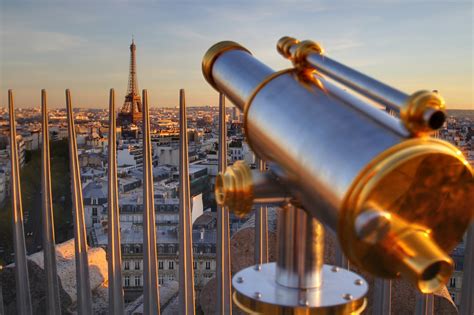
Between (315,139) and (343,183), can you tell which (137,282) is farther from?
(343,183)

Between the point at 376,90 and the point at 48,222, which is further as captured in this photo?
the point at 48,222

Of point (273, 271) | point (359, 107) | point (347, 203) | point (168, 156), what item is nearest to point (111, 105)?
point (273, 271)

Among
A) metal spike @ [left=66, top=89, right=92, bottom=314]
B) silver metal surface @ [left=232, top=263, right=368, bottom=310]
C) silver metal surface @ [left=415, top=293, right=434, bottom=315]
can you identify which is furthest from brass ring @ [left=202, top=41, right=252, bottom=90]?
silver metal surface @ [left=415, top=293, right=434, bottom=315]

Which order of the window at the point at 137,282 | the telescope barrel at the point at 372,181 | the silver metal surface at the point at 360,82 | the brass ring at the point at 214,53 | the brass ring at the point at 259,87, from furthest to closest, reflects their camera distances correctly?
1. the window at the point at 137,282
2. the brass ring at the point at 214,53
3. the brass ring at the point at 259,87
4. the silver metal surface at the point at 360,82
5. the telescope barrel at the point at 372,181

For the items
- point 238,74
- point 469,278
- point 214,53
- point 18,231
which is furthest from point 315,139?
point 18,231

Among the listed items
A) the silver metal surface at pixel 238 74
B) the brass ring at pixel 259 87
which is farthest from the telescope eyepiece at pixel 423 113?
the silver metal surface at pixel 238 74

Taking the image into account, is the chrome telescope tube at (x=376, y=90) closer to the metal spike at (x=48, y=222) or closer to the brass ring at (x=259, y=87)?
the brass ring at (x=259, y=87)
